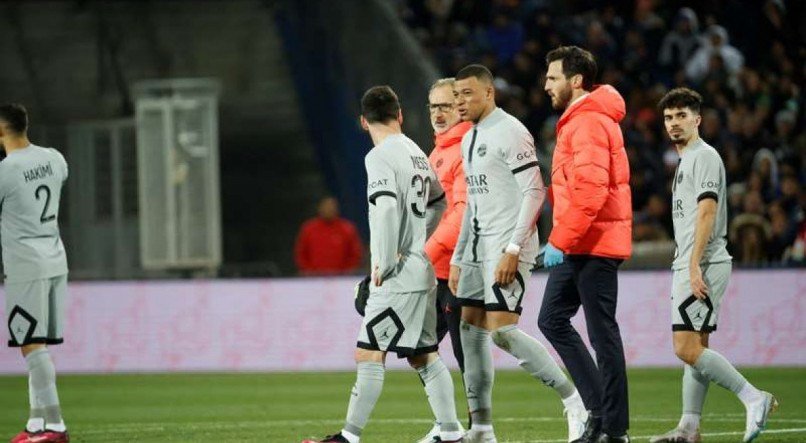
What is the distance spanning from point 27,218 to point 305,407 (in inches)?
138

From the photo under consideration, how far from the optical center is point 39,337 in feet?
31.3

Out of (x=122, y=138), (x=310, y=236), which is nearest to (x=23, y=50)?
(x=122, y=138)

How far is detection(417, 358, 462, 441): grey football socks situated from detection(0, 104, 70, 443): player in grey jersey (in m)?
2.46

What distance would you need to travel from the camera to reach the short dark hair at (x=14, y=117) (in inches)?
379

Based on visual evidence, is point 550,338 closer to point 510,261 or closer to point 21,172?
point 510,261

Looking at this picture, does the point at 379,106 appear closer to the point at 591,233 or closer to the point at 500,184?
the point at 500,184

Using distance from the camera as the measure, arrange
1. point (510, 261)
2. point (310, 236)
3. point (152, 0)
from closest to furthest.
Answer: point (510, 261)
point (310, 236)
point (152, 0)

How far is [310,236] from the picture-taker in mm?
18156

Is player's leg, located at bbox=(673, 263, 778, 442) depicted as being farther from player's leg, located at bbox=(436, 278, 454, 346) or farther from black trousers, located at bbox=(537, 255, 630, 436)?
player's leg, located at bbox=(436, 278, 454, 346)

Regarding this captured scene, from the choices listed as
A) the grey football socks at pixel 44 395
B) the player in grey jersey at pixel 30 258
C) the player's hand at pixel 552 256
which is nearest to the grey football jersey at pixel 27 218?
the player in grey jersey at pixel 30 258

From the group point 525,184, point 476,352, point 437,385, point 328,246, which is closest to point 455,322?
point 476,352

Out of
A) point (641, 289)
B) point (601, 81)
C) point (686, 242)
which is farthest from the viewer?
point (601, 81)

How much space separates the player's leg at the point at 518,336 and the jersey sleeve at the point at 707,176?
3.73ft

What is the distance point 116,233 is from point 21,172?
10.6 m
